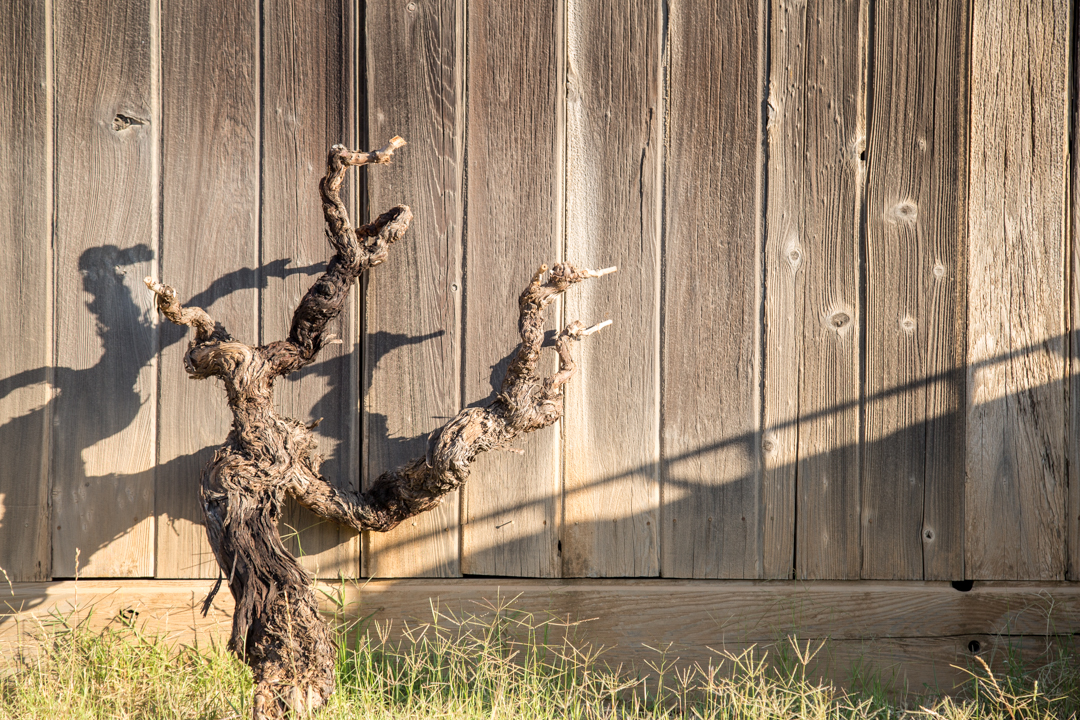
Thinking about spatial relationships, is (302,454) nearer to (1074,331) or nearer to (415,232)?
(415,232)

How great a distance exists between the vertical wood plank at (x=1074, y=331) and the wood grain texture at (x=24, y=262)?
3077 mm

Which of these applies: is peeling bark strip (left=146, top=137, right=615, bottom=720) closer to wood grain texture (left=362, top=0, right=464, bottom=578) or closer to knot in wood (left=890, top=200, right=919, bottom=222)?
wood grain texture (left=362, top=0, right=464, bottom=578)

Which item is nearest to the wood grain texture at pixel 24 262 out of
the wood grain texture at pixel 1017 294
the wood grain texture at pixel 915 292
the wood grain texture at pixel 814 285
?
the wood grain texture at pixel 814 285

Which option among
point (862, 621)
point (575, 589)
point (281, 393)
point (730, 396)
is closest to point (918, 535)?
point (862, 621)

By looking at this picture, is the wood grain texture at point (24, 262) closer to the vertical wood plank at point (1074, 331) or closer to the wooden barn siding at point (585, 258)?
the wooden barn siding at point (585, 258)

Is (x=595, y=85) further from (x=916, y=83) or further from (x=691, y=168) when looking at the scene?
(x=916, y=83)

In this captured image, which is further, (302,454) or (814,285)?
(814,285)

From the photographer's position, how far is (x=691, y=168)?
2146 millimetres

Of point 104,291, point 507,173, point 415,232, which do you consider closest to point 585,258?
point 507,173

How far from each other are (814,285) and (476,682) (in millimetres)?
1537

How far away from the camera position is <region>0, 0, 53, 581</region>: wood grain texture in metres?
2.11

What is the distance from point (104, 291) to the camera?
213cm

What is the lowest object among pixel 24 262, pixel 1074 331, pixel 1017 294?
pixel 1074 331

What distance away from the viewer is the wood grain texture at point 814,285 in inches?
84.0
